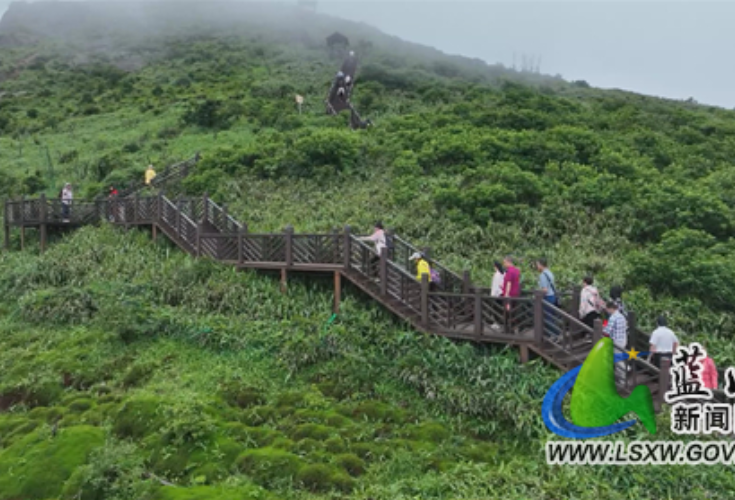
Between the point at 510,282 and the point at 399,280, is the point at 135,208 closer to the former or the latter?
the point at 399,280

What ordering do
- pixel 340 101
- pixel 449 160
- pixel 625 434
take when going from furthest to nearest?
pixel 340 101
pixel 449 160
pixel 625 434

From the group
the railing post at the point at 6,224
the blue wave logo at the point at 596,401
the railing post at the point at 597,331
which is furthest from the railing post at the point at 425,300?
the railing post at the point at 6,224

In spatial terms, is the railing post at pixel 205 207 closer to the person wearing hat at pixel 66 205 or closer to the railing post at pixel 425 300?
the person wearing hat at pixel 66 205

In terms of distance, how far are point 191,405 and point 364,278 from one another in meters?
4.53

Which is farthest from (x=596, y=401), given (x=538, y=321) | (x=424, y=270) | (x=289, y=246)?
(x=289, y=246)

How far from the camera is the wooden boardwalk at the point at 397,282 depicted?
1009 cm

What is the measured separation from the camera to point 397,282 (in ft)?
40.3

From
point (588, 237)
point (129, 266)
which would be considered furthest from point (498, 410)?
point (129, 266)

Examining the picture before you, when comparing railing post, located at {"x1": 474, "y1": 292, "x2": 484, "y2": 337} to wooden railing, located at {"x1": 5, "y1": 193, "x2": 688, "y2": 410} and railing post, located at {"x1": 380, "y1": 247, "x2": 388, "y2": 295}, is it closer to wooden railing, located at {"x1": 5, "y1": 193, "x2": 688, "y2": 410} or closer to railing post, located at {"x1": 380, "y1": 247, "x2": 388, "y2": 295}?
wooden railing, located at {"x1": 5, "y1": 193, "x2": 688, "y2": 410}

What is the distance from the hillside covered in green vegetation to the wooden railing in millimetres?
523

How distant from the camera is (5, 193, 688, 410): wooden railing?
1016 centimetres

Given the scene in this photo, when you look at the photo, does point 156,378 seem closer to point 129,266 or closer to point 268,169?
point 129,266

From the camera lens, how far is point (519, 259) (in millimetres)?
15914

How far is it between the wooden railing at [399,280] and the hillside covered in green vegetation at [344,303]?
52 cm
